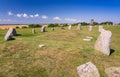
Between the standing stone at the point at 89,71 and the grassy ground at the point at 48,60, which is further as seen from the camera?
the grassy ground at the point at 48,60

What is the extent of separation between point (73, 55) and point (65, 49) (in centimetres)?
167

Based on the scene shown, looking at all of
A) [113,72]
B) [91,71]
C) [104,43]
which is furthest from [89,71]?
[104,43]

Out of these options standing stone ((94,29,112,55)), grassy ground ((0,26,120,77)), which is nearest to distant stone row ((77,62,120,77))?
grassy ground ((0,26,120,77))

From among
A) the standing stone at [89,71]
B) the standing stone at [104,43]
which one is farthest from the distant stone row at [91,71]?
the standing stone at [104,43]

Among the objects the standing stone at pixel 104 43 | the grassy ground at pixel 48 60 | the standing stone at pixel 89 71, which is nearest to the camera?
the standing stone at pixel 89 71

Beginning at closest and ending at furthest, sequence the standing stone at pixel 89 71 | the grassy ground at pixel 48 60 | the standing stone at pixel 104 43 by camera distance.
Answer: the standing stone at pixel 89 71, the grassy ground at pixel 48 60, the standing stone at pixel 104 43

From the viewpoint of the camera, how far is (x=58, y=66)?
1373 centimetres

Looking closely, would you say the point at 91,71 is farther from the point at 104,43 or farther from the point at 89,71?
the point at 104,43

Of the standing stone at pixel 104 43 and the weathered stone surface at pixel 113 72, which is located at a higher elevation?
the standing stone at pixel 104 43

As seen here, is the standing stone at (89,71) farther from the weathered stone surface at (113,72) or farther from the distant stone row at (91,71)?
the weathered stone surface at (113,72)

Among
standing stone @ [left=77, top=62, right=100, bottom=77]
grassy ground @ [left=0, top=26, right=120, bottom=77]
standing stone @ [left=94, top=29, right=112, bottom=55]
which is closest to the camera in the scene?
standing stone @ [left=77, top=62, right=100, bottom=77]

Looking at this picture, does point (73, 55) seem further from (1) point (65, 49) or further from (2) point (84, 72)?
(2) point (84, 72)

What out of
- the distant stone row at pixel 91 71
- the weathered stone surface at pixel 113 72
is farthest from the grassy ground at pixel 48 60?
the distant stone row at pixel 91 71

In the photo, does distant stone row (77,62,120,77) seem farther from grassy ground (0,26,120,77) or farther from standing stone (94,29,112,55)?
standing stone (94,29,112,55)
